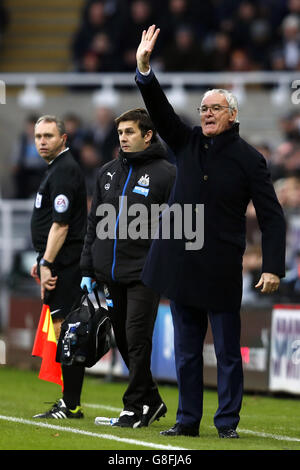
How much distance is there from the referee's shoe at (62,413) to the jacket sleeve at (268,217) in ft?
7.05

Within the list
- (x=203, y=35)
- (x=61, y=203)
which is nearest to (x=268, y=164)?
(x=203, y=35)

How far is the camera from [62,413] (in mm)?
8844

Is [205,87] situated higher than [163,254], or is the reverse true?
[205,87]

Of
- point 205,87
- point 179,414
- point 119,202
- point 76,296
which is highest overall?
point 205,87

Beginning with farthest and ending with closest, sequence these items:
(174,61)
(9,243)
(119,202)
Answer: (174,61), (9,243), (119,202)

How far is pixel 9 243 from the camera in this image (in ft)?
57.5

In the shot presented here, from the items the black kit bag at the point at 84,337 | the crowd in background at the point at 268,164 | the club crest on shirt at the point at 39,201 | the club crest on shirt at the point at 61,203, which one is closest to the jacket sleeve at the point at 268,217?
the black kit bag at the point at 84,337

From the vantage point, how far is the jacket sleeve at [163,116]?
7.62 metres

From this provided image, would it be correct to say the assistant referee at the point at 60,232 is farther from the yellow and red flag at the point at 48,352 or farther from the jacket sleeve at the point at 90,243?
the jacket sleeve at the point at 90,243

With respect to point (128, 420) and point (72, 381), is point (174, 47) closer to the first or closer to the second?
point (72, 381)

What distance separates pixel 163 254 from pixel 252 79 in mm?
10237

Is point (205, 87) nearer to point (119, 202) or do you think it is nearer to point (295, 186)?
point (295, 186)

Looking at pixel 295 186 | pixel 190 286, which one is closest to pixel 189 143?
pixel 190 286

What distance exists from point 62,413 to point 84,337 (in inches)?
25.6
